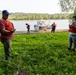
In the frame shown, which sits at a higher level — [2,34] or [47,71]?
[2,34]

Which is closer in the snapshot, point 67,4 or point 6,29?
point 6,29

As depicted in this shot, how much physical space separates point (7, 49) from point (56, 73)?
1809 millimetres

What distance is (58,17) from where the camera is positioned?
530ft

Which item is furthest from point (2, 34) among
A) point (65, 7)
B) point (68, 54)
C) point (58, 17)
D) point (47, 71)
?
point (58, 17)

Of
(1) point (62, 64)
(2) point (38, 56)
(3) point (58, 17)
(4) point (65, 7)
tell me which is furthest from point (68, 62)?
(3) point (58, 17)

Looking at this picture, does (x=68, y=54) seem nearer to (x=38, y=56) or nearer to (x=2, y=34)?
(x=38, y=56)

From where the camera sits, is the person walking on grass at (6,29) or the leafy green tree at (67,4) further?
the leafy green tree at (67,4)

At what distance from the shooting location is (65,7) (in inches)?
2227

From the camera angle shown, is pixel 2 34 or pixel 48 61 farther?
pixel 48 61

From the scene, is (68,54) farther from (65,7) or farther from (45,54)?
(65,7)

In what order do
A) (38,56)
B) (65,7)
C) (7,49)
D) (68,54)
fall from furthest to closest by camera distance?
(65,7)
(68,54)
(38,56)
(7,49)

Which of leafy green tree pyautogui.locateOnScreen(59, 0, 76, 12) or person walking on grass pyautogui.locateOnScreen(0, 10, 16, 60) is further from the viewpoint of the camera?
leafy green tree pyautogui.locateOnScreen(59, 0, 76, 12)

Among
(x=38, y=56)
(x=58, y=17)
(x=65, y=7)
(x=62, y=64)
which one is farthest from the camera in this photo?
(x=58, y=17)

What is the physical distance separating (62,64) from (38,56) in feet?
5.17
